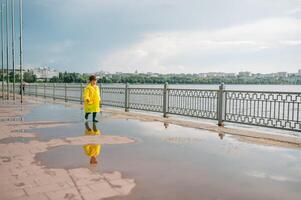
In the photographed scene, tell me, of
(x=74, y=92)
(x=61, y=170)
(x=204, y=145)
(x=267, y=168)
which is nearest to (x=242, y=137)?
(x=204, y=145)

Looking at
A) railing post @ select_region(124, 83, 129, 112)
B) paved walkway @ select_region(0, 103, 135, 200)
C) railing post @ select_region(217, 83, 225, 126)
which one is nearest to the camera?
paved walkway @ select_region(0, 103, 135, 200)

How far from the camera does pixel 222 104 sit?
10.6 meters

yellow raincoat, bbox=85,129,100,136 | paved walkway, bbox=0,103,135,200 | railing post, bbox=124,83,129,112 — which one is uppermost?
railing post, bbox=124,83,129,112

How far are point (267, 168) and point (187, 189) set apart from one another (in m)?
1.89

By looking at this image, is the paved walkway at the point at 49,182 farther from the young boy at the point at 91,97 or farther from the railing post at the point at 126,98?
the railing post at the point at 126,98

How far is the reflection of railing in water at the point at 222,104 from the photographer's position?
902 cm

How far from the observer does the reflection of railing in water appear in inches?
355

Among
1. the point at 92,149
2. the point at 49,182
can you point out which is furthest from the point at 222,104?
the point at 49,182

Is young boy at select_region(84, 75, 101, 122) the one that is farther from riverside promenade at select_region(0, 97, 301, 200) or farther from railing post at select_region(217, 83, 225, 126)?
railing post at select_region(217, 83, 225, 126)

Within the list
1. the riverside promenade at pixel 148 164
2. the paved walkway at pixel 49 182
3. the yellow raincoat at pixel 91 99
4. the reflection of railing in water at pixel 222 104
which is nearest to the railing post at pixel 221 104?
the reflection of railing in water at pixel 222 104

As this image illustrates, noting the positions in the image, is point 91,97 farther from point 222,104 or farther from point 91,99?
point 222,104

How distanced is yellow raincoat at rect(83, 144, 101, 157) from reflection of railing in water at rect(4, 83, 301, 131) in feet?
16.0

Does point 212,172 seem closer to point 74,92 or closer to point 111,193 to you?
point 111,193

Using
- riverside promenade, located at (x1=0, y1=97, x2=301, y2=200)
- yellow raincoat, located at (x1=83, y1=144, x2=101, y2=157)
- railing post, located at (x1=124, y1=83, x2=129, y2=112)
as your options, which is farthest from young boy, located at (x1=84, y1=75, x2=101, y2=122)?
yellow raincoat, located at (x1=83, y1=144, x2=101, y2=157)
